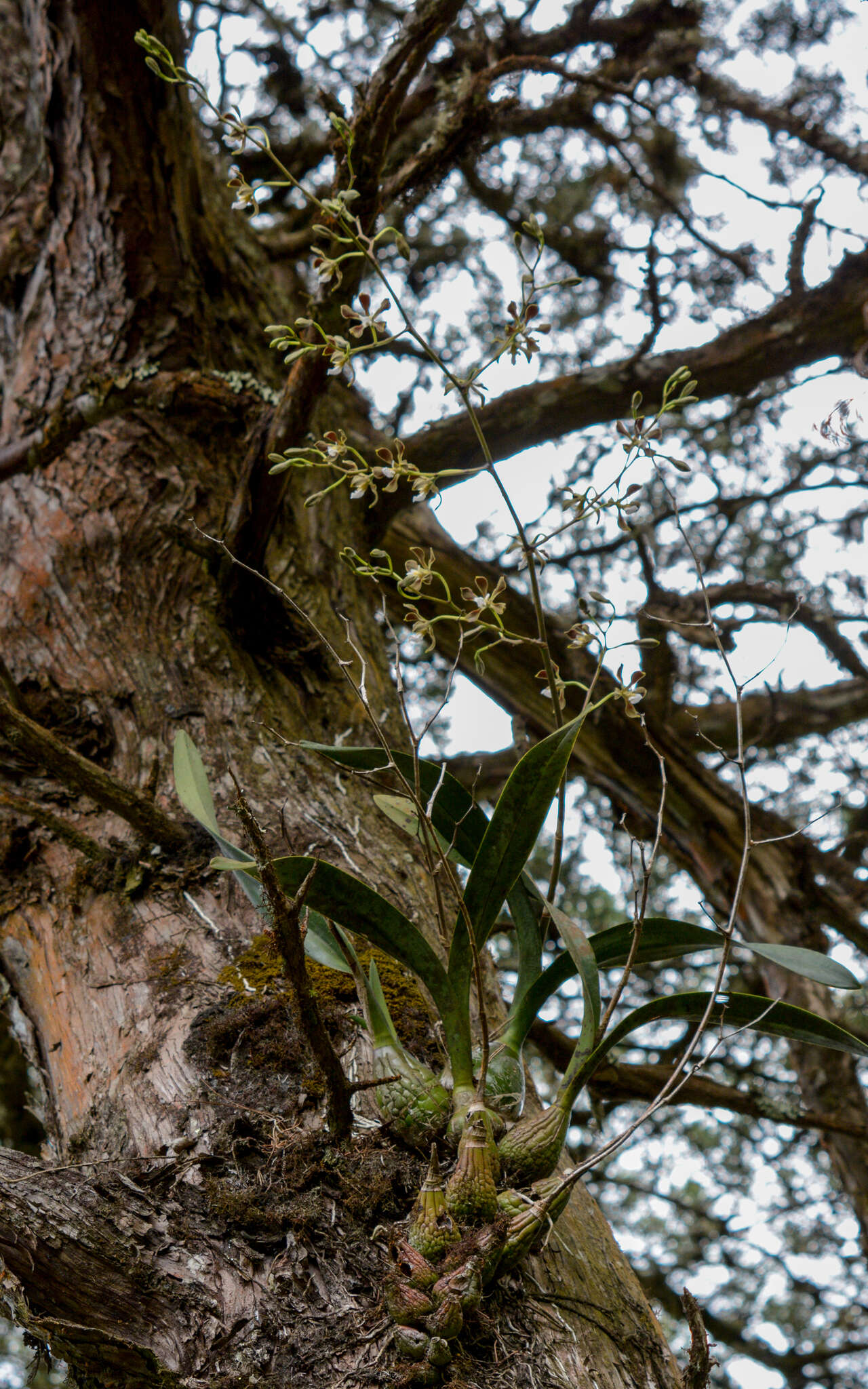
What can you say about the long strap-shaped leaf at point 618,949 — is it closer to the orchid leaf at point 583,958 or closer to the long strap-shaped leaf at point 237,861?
the orchid leaf at point 583,958

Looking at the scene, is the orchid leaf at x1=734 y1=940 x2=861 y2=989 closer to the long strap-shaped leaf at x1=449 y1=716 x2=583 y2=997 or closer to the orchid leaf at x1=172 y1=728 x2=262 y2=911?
the long strap-shaped leaf at x1=449 y1=716 x2=583 y2=997

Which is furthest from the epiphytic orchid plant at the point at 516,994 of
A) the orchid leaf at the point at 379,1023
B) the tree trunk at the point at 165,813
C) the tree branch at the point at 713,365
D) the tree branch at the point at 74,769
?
the tree branch at the point at 713,365

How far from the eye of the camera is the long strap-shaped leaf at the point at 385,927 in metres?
1.15

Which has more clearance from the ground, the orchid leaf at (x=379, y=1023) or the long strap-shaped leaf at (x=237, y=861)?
the long strap-shaped leaf at (x=237, y=861)

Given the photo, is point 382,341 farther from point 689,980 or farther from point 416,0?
point 689,980

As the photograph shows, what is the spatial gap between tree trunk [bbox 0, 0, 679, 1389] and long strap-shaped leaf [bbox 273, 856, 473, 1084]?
167 millimetres

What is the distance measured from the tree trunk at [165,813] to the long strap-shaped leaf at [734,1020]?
25 centimetres

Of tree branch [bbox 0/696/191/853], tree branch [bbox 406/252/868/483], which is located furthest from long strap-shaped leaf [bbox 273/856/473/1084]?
tree branch [bbox 406/252/868/483]

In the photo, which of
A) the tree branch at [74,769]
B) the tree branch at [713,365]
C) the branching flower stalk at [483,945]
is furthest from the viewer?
the tree branch at [713,365]

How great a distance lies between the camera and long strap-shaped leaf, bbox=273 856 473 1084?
115cm

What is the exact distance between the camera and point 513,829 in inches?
45.8

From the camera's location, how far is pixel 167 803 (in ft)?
5.97

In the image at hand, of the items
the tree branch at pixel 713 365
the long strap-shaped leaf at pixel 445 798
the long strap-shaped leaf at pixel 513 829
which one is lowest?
the long strap-shaped leaf at pixel 513 829

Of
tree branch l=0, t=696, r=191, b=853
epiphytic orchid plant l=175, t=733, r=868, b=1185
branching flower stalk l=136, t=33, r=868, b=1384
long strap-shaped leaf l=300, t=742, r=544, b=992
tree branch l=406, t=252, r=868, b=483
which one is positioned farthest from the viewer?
tree branch l=406, t=252, r=868, b=483
